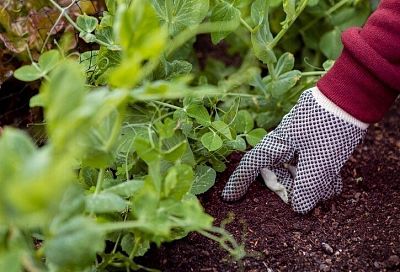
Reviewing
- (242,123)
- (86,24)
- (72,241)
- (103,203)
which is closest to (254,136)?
(242,123)

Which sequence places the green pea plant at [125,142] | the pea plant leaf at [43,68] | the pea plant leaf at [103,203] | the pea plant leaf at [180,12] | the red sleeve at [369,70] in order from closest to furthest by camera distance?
1. the green pea plant at [125,142]
2. the pea plant leaf at [103,203]
3. the pea plant leaf at [43,68]
4. the red sleeve at [369,70]
5. the pea plant leaf at [180,12]

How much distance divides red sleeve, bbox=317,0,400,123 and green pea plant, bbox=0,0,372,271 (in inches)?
7.2

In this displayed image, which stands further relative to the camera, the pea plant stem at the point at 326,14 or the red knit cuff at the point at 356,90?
the pea plant stem at the point at 326,14

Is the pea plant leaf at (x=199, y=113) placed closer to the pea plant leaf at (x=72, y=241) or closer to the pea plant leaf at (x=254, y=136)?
the pea plant leaf at (x=254, y=136)

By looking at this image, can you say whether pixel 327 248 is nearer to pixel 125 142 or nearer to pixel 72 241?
pixel 125 142

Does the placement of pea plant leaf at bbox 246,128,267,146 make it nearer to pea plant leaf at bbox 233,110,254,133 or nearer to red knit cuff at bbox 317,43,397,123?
pea plant leaf at bbox 233,110,254,133

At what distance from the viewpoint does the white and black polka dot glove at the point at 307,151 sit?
125 centimetres

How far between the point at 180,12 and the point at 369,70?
1.19 feet

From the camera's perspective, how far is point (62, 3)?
61.3 inches

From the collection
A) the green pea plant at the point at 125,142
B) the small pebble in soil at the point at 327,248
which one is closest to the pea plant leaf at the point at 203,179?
the green pea plant at the point at 125,142

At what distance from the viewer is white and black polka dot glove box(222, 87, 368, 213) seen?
4.11ft

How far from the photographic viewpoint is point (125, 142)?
4.06 ft

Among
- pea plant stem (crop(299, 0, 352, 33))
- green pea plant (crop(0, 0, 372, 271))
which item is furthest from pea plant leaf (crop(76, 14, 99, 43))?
pea plant stem (crop(299, 0, 352, 33))

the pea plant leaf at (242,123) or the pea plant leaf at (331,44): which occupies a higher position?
the pea plant leaf at (242,123)
